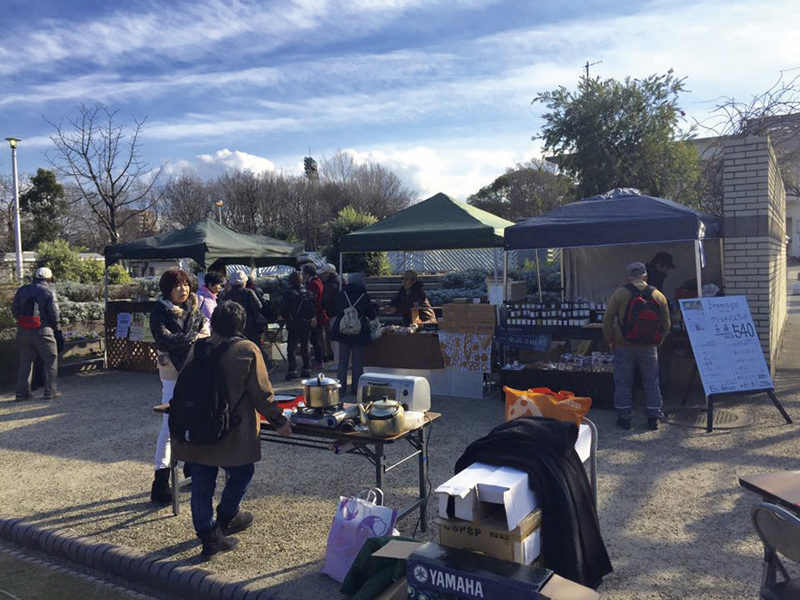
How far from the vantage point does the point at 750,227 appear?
25.9 feet

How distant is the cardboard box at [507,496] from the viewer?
267 cm

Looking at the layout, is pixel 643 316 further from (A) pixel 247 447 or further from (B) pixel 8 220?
(B) pixel 8 220

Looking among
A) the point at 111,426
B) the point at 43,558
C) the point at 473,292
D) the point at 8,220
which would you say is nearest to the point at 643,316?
the point at 43,558

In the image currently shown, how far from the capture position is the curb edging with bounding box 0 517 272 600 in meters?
3.73

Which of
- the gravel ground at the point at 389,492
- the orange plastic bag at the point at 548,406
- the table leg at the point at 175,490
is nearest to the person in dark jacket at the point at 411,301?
the gravel ground at the point at 389,492

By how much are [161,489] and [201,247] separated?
5843 millimetres

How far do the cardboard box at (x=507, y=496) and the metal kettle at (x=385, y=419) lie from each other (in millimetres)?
1024

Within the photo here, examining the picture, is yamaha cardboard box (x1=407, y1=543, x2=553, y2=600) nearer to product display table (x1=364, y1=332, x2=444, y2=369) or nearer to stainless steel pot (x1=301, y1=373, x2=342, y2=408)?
stainless steel pot (x1=301, y1=373, x2=342, y2=408)

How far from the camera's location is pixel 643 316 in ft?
20.9

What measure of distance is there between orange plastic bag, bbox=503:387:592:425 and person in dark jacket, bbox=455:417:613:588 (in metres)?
0.77

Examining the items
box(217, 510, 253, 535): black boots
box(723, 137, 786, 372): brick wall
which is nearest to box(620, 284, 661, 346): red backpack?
box(723, 137, 786, 372): brick wall

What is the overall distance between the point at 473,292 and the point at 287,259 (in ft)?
25.7

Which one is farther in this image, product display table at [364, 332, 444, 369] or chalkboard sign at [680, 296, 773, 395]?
product display table at [364, 332, 444, 369]

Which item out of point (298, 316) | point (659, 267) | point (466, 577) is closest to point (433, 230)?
point (298, 316)
